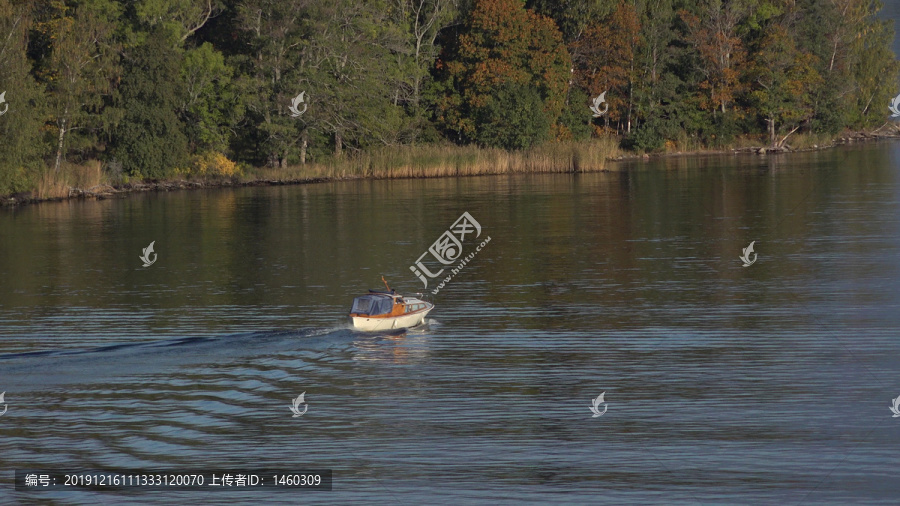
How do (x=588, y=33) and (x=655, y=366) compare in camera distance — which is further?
(x=588, y=33)

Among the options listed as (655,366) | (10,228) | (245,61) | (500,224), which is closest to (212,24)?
(245,61)

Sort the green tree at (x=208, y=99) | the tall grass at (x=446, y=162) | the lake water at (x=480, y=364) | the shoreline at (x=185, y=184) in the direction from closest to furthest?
the lake water at (x=480, y=364), the shoreline at (x=185, y=184), the green tree at (x=208, y=99), the tall grass at (x=446, y=162)

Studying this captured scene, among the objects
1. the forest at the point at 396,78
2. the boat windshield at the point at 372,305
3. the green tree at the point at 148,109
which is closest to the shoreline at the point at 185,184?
the forest at the point at 396,78

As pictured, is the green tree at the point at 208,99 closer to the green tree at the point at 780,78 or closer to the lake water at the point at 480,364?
the lake water at the point at 480,364

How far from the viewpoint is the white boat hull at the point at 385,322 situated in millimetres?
23547

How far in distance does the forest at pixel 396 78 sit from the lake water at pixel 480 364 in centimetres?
2204

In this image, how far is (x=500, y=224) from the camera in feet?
148

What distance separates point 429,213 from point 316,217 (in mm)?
4990

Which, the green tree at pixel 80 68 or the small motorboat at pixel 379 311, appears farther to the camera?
the green tree at pixel 80 68

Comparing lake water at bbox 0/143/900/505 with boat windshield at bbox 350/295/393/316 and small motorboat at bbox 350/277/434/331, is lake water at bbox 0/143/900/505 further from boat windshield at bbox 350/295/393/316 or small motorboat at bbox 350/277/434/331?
boat windshield at bbox 350/295/393/316

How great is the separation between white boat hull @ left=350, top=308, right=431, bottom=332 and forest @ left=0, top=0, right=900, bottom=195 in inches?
1429

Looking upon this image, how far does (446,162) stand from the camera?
247ft

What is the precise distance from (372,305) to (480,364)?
12.1ft

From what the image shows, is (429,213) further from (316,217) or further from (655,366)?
(655,366)
